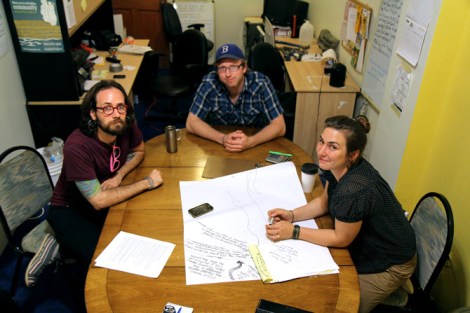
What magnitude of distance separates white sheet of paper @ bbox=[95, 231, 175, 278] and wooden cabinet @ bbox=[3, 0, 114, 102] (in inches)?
66.2

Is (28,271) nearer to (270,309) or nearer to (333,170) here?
(270,309)

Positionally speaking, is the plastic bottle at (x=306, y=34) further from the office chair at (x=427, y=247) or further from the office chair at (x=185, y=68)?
the office chair at (x=427, y=247)

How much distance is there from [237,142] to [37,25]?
1571 mm

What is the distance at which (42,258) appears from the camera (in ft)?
5.70

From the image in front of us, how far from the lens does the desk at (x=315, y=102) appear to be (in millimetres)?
3227

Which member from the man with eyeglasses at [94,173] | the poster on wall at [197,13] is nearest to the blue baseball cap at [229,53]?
the man with eyeglasses at [94,173]

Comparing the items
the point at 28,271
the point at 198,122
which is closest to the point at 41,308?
the point at 28,271

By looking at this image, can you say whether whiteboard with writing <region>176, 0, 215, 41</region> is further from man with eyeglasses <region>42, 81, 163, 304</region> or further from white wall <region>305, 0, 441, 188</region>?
man with eyeglasses <region>42, 81, 163, 304</region>

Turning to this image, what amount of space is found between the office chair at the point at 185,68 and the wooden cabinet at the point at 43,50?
1121 millimetres

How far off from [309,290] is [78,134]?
124 centimetres

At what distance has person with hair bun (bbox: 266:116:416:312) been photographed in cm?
146

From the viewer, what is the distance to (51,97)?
2.81 m

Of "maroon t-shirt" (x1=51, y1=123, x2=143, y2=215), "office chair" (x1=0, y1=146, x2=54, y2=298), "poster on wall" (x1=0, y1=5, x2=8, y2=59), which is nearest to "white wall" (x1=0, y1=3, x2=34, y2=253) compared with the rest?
"poster on wall" (x1=0, y1=5, x2=8, y2=59)

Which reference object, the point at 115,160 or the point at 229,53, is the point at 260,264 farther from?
the point at 229,53
